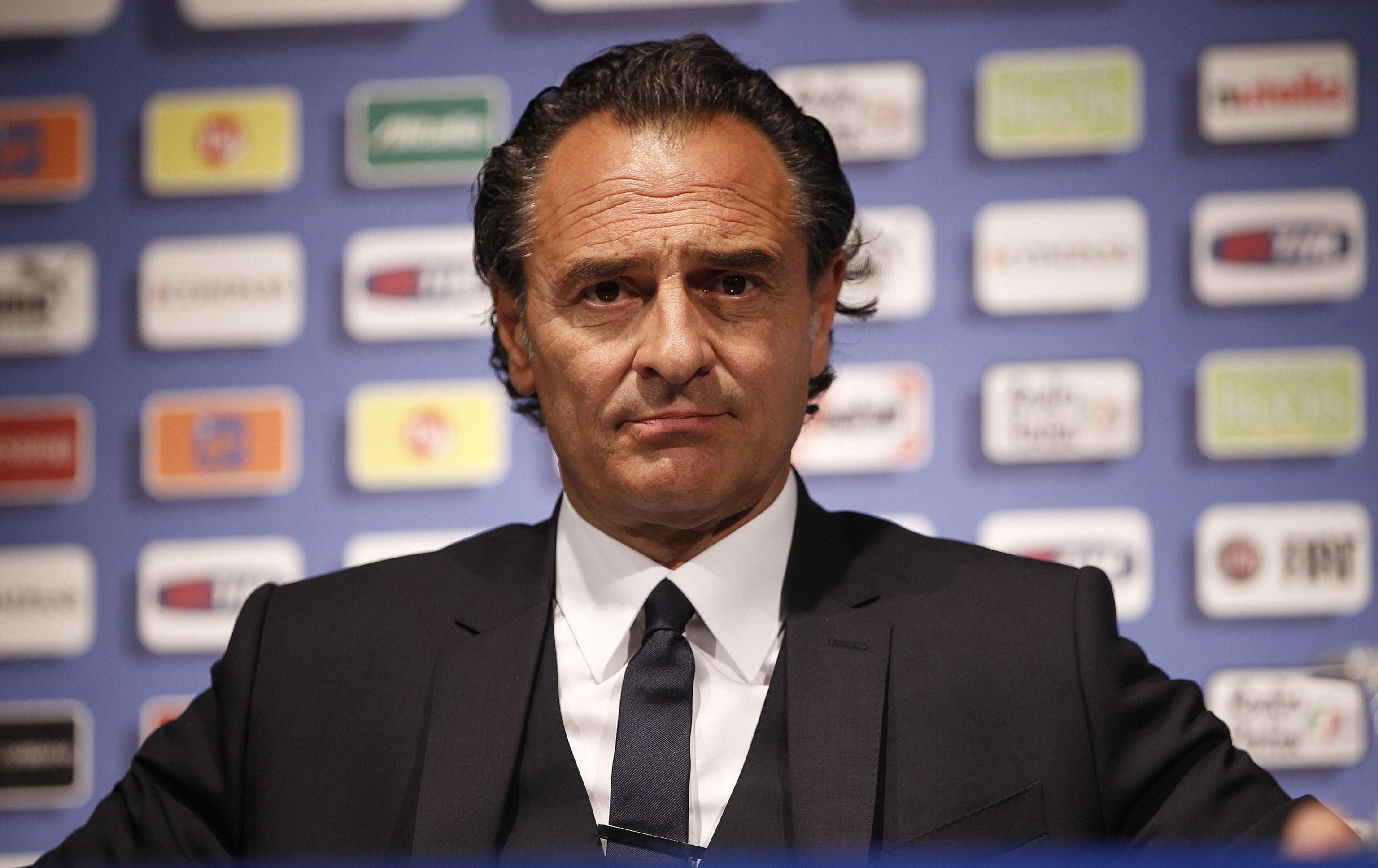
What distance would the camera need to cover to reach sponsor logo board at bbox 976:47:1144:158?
248 centimetres

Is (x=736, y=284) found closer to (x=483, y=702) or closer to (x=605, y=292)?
(x=605, y=292)

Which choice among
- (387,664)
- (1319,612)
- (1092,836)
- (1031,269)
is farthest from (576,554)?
(1319,612)

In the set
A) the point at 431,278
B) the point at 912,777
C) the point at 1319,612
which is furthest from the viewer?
the point at 431,278

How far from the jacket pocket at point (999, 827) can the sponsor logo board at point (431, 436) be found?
133cm

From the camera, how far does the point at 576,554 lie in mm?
1631

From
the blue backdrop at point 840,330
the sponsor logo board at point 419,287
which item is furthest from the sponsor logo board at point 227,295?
the sponsor logo board at point 419,287

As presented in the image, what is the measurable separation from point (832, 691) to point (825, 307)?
543 millimetres

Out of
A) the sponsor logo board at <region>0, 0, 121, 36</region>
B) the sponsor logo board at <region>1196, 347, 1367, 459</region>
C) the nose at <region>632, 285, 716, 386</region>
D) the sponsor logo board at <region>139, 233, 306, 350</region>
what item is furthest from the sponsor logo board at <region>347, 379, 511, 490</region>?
the sponsor logo board at <region>1196, 347, 1367, 459</region>

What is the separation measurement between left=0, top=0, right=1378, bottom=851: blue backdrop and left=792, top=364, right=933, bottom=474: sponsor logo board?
27 millimetres

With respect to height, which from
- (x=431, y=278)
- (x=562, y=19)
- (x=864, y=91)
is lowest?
(x=431, y=278)

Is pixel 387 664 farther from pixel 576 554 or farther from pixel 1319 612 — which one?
pixel 1319 612

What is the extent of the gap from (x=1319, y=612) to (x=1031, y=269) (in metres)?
0.80

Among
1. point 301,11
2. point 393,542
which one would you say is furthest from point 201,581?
point 301,11

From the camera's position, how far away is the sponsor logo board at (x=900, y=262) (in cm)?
248
